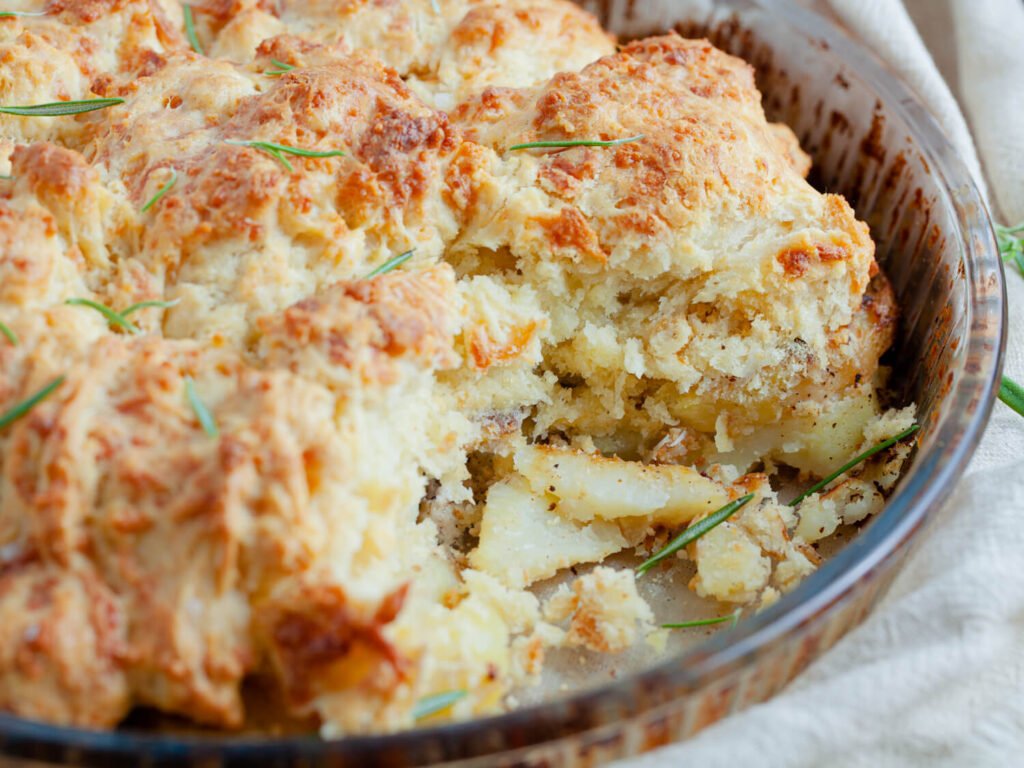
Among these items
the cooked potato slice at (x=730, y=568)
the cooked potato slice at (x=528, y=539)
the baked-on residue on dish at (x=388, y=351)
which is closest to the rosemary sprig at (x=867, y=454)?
the baked-on residue on dish at (x=388, y=351)

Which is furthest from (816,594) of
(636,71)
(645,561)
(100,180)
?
(100,180)

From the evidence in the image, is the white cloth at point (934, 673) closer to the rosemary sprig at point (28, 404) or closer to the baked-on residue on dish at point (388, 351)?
the baked-on residue on dish at point (388, 351)

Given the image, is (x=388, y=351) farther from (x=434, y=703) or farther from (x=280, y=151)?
(x=434, y=703)

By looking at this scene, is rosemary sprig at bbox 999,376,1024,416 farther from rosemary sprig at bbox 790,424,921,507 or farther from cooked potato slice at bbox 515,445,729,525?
cooked potato slice at bbox 515,445,729,525

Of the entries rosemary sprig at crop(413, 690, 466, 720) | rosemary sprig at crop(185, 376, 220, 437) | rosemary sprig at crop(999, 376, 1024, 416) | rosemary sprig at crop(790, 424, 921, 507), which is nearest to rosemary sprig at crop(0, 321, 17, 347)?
rosemary sprig at crop(185, 376, 220, 437)

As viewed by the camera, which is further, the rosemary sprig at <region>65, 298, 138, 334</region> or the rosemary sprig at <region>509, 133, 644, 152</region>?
the rosemary sprig at <region>509, 133, 644, 152</region>

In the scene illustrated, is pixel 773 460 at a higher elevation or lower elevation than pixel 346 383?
lower

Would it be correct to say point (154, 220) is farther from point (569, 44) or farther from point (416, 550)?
point (569, 44)
